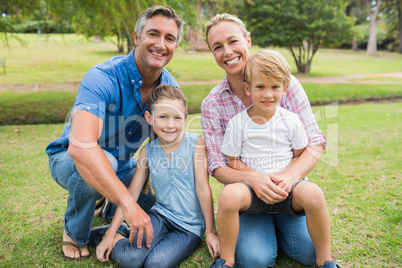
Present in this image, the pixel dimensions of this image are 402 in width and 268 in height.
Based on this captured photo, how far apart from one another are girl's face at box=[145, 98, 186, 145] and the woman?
0.18 metres

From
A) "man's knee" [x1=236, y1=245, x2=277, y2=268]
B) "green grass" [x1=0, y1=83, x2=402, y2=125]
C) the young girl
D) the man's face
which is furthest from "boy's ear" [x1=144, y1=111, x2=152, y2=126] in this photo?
"green grass" [x1=0, y1=83, x2=402, y2=125]

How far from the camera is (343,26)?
14.8m

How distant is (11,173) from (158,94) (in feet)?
8.26

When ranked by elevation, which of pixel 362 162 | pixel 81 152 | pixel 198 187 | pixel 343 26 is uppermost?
pixel 343 26

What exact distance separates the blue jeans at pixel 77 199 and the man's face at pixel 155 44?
74cm

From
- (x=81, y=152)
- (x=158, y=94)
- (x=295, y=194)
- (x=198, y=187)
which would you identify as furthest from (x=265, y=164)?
(x=81, y=152)

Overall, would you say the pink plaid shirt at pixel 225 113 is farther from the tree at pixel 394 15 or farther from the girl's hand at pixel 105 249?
the tree at pixel 394 15

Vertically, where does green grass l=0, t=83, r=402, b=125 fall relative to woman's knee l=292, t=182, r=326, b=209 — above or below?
below

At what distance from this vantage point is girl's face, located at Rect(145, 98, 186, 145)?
2400mm

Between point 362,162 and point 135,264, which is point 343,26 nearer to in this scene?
point 362,162

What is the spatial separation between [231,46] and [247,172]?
877mm

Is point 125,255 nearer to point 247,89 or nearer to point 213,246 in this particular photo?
point 213,246

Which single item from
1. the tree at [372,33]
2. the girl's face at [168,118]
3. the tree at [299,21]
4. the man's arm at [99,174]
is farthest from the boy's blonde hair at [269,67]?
the tree at [372,33]

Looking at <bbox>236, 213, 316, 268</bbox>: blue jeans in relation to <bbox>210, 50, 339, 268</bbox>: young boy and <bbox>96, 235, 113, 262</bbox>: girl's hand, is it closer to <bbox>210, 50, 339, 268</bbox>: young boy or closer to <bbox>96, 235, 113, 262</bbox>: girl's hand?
<bbox>210, 50, 339, 268</bbox>: young boy
